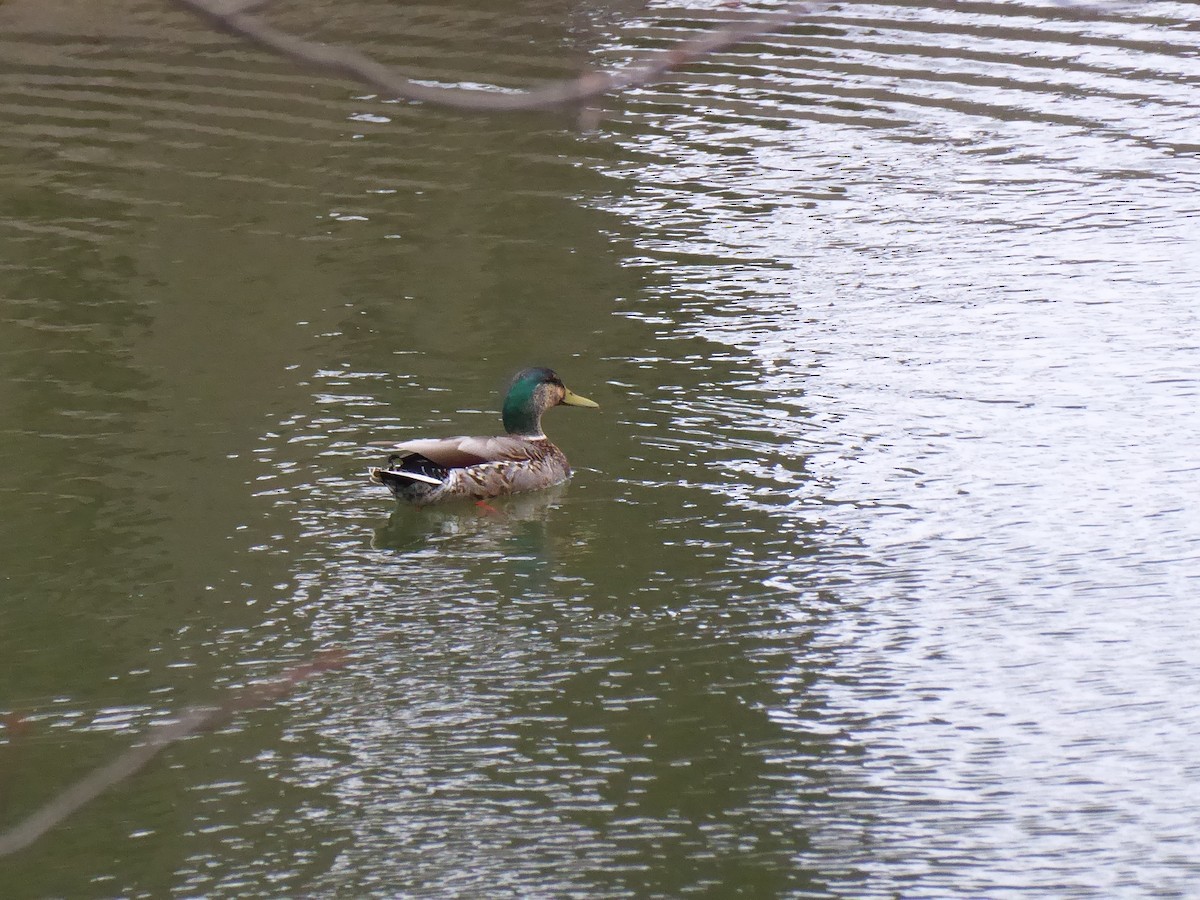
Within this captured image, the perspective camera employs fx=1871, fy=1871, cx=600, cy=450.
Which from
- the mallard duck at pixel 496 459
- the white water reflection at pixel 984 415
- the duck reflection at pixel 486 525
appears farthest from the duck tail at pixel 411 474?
the white water reflection at pixel 984 415

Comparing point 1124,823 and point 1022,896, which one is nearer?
point 1022,896

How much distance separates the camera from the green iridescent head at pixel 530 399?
316 inches

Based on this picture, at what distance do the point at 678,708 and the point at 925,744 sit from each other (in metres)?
0.77

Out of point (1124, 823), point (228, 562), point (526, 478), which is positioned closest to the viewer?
point (1124, 823)

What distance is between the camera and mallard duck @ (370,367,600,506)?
7.52 meters

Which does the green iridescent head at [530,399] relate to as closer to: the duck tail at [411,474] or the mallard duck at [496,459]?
the mallard duck at [496,459]

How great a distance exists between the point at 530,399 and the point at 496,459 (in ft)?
1.37

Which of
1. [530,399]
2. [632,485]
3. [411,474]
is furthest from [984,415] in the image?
[411,474]

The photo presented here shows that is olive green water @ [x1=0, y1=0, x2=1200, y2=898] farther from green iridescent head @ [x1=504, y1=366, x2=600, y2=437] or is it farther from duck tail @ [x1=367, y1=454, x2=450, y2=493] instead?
green iridescent head @ [x1=504, y1=366, x2=600, y2=437]

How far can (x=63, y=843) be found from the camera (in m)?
5.13

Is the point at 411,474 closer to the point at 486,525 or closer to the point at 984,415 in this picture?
the point at 486,525

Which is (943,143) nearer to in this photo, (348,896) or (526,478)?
(526,478)

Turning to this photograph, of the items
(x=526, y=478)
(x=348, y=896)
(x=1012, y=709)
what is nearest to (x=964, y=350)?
(x=526, y=478)

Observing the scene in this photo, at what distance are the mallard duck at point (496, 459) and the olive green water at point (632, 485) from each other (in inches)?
5.0
